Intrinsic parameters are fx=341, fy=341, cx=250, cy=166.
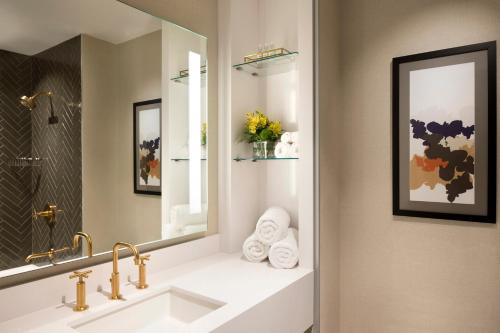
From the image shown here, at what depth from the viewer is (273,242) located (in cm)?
173

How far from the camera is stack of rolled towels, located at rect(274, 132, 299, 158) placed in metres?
1.79

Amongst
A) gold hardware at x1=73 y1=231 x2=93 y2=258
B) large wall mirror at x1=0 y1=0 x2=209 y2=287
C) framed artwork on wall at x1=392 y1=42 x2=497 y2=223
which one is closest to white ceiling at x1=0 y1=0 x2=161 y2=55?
large wall mirror at x1=0 y1=0 x2=209 y2=287

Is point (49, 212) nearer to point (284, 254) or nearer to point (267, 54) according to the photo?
point (284, 254)

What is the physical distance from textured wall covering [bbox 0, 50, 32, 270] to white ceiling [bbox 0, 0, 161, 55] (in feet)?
0.23

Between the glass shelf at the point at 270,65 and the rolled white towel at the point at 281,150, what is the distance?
46cm

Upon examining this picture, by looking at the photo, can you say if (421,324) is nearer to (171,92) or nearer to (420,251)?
(420,251)

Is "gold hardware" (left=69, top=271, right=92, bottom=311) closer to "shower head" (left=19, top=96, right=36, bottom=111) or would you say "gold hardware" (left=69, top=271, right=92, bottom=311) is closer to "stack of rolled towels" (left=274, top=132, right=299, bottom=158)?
"shower head" (left=19, top=96, right=36, bottom=111)

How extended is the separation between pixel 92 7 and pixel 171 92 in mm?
475

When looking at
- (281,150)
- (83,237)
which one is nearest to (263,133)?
(281,150)

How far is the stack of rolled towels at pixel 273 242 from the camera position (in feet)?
5.47

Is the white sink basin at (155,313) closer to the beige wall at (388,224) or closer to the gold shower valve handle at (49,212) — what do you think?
the gold shower valve handle at (49,212)

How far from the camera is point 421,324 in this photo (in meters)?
1.73

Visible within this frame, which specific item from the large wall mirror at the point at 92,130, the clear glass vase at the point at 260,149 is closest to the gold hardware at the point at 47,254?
the large wall mirror at the point at 92,130

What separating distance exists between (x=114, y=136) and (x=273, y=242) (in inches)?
35.8
